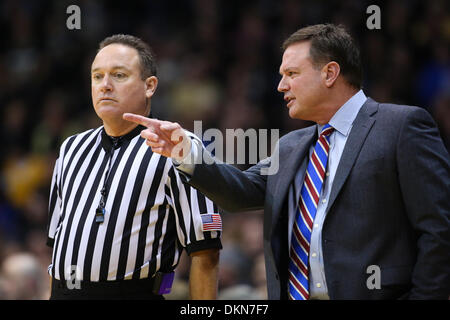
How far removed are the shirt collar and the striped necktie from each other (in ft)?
0.10

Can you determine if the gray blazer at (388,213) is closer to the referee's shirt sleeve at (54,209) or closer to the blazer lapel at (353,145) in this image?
the blazer lapel at (353,145)

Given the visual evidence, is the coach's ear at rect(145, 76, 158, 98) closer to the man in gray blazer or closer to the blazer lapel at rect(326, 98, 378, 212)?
the man in gray blazer

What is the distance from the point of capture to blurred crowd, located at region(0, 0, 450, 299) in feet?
14.3

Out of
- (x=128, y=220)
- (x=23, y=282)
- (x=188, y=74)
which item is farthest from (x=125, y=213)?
(x=188, y=74)

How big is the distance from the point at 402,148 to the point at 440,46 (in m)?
2.99

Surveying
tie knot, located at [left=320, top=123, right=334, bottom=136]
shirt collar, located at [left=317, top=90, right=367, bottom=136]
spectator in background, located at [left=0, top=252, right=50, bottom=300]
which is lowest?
spectator in background, located at [left=0, top=252, right=50, bottom=300]

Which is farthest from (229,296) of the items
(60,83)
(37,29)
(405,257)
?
(37,29)

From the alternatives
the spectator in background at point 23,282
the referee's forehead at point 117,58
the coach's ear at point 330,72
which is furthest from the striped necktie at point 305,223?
the spectator in background at point 23,282

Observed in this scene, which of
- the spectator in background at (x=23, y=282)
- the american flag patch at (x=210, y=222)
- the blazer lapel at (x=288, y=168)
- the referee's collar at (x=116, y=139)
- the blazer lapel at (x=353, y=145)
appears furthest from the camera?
the spectator in background at (x=23, y=282)

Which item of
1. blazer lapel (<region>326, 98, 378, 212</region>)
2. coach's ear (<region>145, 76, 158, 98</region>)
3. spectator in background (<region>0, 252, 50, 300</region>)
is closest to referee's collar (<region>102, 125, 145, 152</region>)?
coach's ear (<region>145, 76, 158, 98</region>)

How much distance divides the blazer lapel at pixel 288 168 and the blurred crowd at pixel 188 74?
1661 millimetres

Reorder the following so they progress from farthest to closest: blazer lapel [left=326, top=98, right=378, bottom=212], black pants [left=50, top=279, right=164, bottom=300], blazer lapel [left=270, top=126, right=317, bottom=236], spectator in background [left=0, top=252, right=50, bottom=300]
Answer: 1. spectator in background [left=0, top=252, right=50, bottom=300]
2. black pants [left=50, top=279, right=164, bottom=300]
3. blazer lapel [left=270, top=126, right=317, bottom=236]
4. blazer lapel [left=326, top=98, right=378, bottom=212]

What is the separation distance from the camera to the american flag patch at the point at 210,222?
7.59ft

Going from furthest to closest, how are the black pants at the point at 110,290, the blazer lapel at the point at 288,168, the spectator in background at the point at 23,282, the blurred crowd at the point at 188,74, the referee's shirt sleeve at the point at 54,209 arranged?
the blurred crowd at the point at 188,74, the spectator in background at the point at 23,282, the referee's shirt sleeve at the point at 54,209, the black pants at the point at 110,290, the blazer lapel at the point at 288,168
